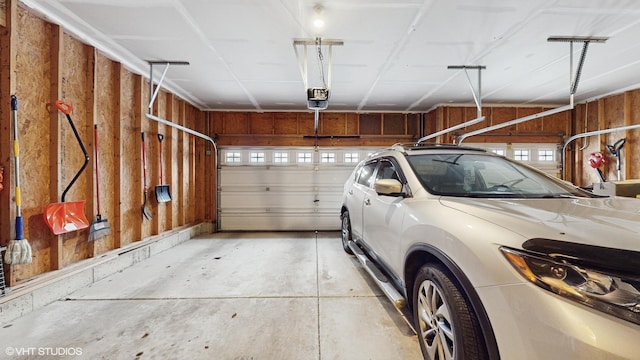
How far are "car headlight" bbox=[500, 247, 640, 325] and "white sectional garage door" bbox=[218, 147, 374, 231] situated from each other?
19.1 feet

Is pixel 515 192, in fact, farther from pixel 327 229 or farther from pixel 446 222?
pixel 327 229

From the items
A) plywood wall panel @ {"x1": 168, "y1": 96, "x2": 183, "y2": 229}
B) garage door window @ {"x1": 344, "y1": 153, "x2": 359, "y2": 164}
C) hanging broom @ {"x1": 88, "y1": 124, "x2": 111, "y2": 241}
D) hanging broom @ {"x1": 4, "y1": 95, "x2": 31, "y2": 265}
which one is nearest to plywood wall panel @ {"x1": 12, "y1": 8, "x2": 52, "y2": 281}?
hanging broom @ {"x1": 4, "y1": 95, "x2": 31, "y2": 265}

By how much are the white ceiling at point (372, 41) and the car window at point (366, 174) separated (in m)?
1.66

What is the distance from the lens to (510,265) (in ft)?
3.53

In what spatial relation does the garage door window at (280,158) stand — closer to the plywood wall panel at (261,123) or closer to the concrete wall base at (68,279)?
the plywood wall panel at (261,123)

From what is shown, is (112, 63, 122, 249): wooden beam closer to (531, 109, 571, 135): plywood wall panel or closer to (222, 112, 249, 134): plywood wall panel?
(222, 112, 249, 134): plywood wall panel

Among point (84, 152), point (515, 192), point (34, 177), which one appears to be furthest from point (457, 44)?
point (34, 177)

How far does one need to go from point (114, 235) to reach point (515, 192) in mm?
5166

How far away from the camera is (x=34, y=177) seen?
2.80 m

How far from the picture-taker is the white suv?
0.88m

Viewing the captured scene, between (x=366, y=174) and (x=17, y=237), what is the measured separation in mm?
3847

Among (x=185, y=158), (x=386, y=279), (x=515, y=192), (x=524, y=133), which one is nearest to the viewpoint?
(x=515, y=192)

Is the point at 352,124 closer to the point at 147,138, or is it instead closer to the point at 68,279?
the point at 147,138

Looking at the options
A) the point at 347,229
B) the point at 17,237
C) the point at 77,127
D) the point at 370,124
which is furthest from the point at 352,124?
the point at 17,237
